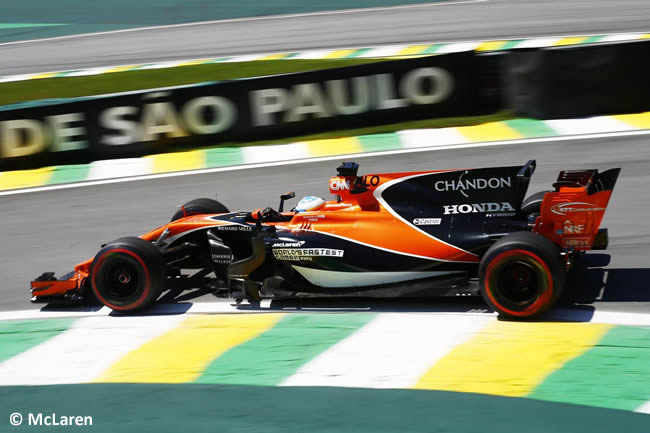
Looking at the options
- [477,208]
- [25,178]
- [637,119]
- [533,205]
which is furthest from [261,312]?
[637,119]

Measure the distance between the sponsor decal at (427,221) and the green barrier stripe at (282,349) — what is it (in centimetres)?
92

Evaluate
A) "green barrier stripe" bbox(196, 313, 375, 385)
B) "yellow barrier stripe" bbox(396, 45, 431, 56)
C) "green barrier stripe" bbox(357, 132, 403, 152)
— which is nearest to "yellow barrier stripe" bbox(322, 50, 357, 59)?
"yellow barrier stripe" bbox(396, 45, 431, 56)

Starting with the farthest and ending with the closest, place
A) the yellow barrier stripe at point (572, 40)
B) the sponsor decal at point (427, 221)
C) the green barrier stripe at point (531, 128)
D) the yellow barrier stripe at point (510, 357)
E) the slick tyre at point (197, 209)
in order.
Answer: the yellow barrier stripe at point (572, 40) → the green barrier stripe at point (531, 128) → the slick tyre at point (197, 209) → the sponsor decal at point (427, 221) → the yellow barrier stripe at point (510, 357)

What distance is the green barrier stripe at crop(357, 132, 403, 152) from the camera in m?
12.9

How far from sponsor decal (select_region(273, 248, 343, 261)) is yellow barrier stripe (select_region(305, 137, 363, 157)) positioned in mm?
5115

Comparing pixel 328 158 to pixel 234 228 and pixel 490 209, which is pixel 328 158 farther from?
pixel 490 209

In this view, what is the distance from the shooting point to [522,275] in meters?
7.07

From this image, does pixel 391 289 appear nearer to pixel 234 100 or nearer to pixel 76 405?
pixel 76 405

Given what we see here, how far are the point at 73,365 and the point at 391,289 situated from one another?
277 cm

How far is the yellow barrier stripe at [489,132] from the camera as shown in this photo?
42.1ft

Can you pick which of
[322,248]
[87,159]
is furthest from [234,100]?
[322,248]

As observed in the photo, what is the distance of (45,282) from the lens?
849 cm

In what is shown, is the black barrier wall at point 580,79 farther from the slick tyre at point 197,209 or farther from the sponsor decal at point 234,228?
the sponsor decal at point 234,228

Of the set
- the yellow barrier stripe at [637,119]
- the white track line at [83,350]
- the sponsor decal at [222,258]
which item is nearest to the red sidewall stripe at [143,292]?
the white track line at [83,350]
